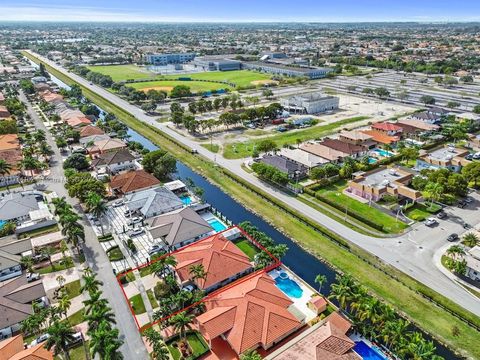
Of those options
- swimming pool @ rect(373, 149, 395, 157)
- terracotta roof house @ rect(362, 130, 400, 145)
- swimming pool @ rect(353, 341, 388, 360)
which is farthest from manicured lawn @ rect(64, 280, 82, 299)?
terracotta roof house @ rect(362, 130, 400, 145)

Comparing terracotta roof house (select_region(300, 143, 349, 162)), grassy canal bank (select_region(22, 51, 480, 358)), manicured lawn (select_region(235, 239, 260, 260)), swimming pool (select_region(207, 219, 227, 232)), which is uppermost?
terracotta roof house (select_region(300, 143, 349, 162))

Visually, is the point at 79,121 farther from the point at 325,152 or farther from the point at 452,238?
the point at 452,238

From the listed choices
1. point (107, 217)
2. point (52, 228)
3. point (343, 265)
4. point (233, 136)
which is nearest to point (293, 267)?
point (343, 265)

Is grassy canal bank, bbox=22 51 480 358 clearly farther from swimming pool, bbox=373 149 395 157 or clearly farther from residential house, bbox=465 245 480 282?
swimming pool, bbox=373 149 395 157

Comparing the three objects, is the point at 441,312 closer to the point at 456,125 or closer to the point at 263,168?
the point at 263,168

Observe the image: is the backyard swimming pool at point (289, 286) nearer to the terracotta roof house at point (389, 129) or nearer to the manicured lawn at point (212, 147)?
the manicured lawn at point (212, 147)

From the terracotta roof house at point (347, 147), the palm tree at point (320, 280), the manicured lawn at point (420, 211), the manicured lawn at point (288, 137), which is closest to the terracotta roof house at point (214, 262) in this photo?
the palm tree at point (320, 280)

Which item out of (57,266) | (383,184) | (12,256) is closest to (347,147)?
(383,184)
